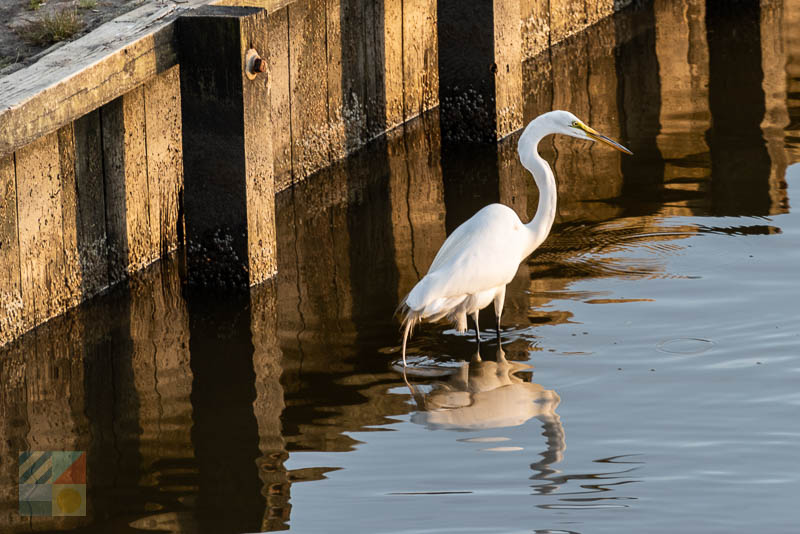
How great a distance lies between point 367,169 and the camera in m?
10.9

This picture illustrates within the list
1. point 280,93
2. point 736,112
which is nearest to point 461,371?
point 280,93

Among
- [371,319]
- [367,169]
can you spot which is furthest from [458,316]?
[367,169]

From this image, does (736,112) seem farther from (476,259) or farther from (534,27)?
(476,259)

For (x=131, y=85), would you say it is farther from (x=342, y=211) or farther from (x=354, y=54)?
(x=354, y=54)

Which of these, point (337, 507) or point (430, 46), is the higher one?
point (430, 46)

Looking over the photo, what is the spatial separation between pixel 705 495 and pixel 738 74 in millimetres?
7523

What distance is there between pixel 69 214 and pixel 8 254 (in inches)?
25.6

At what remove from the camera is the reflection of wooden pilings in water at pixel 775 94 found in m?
10.2

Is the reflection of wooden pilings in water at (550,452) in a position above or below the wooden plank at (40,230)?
below

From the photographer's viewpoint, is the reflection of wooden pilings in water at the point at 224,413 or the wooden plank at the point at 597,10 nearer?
the reflection of wooden pilings in water at the point at 224,413

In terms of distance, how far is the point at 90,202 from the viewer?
834 cm

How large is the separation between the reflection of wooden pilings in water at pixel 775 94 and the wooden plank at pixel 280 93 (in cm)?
341

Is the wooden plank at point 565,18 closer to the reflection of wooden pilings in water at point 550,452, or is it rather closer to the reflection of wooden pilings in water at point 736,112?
the reflection of wooden pilings in water at point 736,112

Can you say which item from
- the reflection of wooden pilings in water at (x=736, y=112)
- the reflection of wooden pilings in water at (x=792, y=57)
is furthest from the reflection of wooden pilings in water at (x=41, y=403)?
the reflection of wooden pilings in water at (x=792, y=57)
